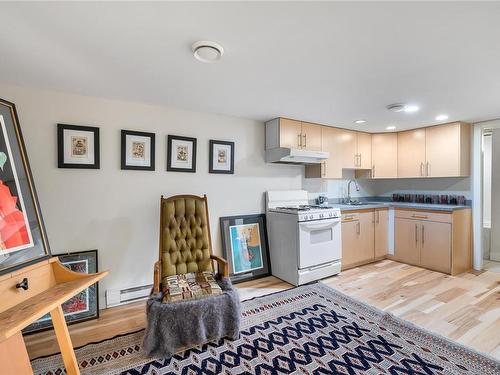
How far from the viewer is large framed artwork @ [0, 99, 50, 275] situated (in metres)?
1.42

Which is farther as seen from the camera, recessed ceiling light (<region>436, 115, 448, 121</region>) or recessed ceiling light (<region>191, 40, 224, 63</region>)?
recessed ceiling light (<region>436, 115, 448, 121</region>)

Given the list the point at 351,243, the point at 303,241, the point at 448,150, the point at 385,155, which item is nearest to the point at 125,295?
the point at 303,241

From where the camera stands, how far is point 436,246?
353 centimetres

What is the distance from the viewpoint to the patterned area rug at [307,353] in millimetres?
1707

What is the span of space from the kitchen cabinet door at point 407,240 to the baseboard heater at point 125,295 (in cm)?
379

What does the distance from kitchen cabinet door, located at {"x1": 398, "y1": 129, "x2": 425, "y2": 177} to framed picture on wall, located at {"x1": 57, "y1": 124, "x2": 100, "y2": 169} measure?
445cm

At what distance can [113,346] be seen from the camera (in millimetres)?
1959

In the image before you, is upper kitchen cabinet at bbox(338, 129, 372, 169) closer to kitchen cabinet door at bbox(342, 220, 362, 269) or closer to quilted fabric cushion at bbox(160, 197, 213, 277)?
kitchen cabinet door at bbox(342, 220, 362, 269)

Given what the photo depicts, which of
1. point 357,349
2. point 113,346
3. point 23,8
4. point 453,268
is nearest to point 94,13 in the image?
point 23,8

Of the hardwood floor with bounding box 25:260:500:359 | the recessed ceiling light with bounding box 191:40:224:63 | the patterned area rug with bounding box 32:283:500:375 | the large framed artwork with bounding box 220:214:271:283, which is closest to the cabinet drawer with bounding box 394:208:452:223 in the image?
the hardwood floor with bounding box 25:260:500:359

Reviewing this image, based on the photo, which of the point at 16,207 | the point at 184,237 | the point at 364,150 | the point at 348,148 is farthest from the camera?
→ the point at 364,150

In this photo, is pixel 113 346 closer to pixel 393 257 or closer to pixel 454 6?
pixel 454 6

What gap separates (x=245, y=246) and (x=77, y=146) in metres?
2.24

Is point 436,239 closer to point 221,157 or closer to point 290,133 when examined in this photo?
point 290,133
